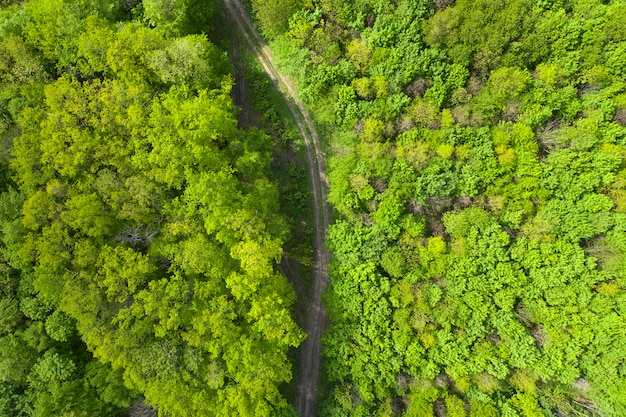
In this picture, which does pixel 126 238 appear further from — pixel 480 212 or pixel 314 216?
pixel 480 212

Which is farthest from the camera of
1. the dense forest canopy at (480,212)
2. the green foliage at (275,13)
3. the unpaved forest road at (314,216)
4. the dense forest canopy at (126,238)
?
the unpaved forest road at (314,216)

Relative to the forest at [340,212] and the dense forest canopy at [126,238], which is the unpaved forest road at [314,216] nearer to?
the forest at [340,212]

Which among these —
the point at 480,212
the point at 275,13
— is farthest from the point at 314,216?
the point at 275,13

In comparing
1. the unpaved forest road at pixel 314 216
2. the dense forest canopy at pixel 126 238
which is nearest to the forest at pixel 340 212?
the dense forest canopy at pixel 126 238

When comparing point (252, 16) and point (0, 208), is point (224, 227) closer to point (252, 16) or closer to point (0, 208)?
point (0, 208)

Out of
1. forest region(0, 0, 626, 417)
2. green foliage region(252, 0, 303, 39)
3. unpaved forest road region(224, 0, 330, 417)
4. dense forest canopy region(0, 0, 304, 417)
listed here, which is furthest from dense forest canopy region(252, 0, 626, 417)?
dense forest canopy region(0, 0, 304, 417)

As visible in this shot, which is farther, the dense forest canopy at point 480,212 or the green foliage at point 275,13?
the green foliage at point 275,13
